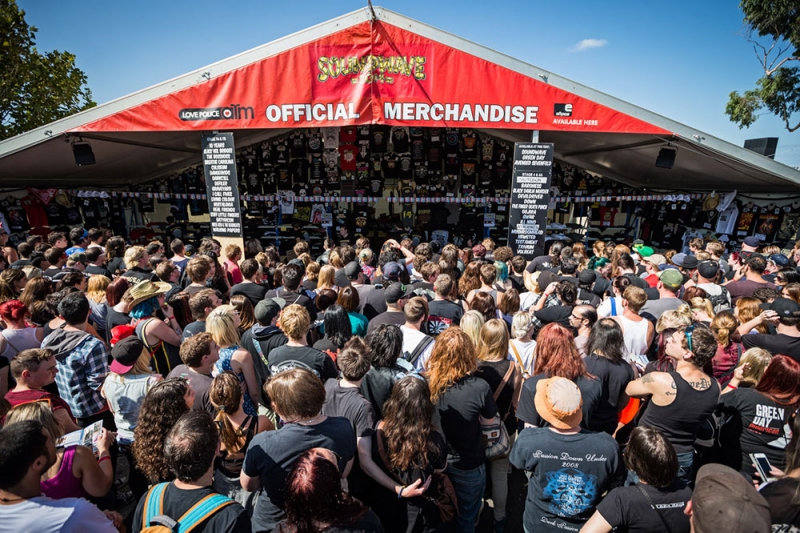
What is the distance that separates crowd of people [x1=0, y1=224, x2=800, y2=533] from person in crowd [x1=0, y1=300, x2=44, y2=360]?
2 centimetres

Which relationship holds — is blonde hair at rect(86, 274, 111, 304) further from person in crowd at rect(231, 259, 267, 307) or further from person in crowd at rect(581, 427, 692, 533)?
person in crowd at rect(581, 427, 692, 533)

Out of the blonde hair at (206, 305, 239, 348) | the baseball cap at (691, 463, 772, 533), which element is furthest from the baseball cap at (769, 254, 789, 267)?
the blonde hair at (206, 305, 239, 348)

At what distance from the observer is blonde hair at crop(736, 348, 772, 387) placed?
296 centimetres

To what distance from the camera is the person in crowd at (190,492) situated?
5.59 ft

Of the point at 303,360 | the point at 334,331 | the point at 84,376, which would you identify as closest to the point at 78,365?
the point at 84,376

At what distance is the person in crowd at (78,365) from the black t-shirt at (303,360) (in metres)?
1.40

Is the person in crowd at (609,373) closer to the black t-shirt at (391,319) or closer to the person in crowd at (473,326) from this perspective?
the person in crowd at (473,326)

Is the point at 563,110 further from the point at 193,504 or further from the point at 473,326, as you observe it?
the point at 193,504

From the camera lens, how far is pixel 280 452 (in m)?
2.11

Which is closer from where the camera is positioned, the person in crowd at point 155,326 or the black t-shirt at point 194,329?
the person in crowd at point 155,326

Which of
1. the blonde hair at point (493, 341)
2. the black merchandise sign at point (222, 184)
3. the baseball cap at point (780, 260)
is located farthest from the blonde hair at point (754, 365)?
the black merchandise sign at point (222, 184)

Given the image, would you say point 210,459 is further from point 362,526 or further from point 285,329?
point 285,329

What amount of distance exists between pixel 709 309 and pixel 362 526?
444 cm

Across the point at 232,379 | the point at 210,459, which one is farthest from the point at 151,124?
the point at 210,459
